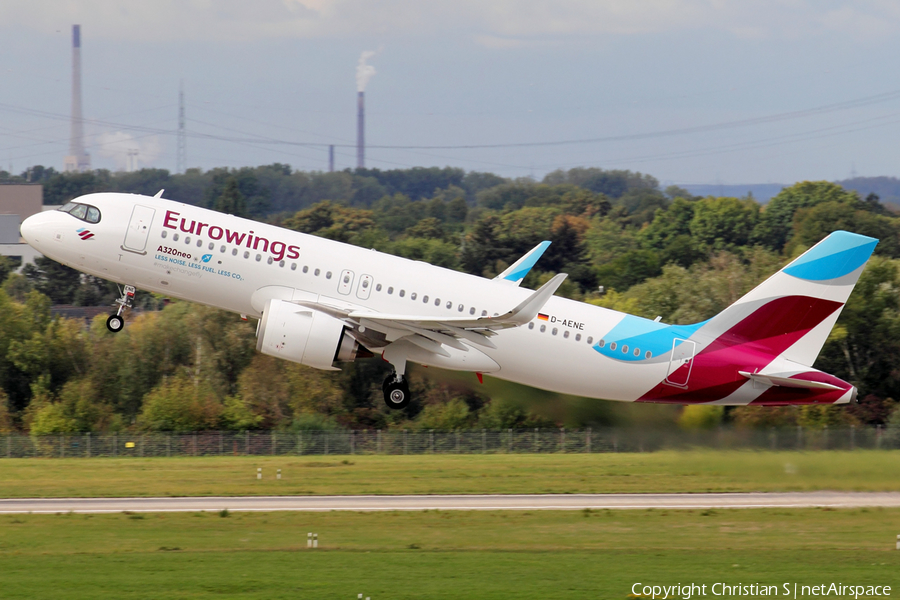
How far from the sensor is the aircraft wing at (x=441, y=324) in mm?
29891

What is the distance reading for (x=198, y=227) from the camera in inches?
1307

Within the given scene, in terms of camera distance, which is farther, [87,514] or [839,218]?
[839,218]

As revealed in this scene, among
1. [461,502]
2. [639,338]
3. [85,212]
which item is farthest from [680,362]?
[85,212]

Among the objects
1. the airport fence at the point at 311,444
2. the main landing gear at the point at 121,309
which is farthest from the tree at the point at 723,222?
the main landing gear at the point at 121,309

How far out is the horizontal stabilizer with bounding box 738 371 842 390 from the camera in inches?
1334

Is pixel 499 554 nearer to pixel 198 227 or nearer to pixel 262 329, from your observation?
pixel 262 329

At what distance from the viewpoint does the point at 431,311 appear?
3300 centimetres

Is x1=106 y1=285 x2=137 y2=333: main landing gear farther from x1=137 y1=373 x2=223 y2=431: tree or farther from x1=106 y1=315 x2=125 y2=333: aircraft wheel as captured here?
x1=137 y1=373 x2=223 y2=431: tree

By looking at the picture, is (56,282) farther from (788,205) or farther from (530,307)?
(788,205)

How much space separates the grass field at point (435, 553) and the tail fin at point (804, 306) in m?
5.42

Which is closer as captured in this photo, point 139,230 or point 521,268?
point 139,230

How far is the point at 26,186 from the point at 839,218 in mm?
117076

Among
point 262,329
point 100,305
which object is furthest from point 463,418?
point 100,305

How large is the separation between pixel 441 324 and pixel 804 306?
40.4 feet
